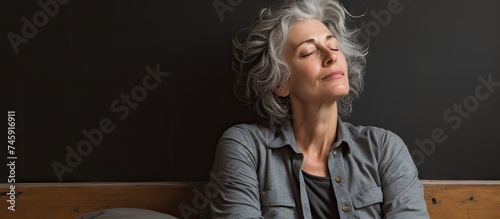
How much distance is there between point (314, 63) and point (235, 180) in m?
0.43

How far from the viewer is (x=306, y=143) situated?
1.79 metres

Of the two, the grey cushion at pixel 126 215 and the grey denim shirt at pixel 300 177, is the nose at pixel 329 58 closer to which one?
the grey denim shirt at pixel 300 177

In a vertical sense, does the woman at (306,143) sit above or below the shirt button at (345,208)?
above

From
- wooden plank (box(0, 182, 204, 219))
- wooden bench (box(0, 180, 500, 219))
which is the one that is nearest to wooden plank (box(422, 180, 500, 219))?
wooden bench (box(0, 180, 500, 219))

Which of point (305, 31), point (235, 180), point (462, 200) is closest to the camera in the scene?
point (235, 180)

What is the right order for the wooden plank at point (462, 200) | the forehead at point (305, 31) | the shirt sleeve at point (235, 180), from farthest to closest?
the wooden plank at point (462, 200)
the forehead at point (305, 31)
the shirt sleeve at point (235, 180)

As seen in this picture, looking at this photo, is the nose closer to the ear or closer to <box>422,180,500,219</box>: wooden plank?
the ear

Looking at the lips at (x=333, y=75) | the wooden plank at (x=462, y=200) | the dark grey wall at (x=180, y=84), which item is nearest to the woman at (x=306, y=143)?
the lips at (x=333, y=75)

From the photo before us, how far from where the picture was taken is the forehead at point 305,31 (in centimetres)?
172

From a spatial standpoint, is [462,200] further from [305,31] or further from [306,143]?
[305,31]

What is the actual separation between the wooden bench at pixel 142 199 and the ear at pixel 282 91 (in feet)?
1.36

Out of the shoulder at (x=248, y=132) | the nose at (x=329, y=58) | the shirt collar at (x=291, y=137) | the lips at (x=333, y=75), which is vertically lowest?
the shirt collar at (x=291, y=137)

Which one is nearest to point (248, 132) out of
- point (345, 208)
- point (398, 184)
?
point (345, 208)

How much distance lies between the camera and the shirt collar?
5.65 ft
